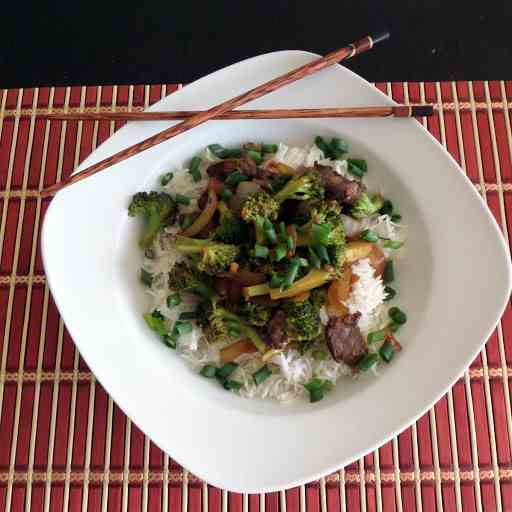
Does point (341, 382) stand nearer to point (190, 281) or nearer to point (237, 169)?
point (190, 281)

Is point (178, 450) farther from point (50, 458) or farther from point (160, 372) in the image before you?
point (50, 458)

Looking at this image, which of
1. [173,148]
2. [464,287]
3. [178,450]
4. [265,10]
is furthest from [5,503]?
[265,10]

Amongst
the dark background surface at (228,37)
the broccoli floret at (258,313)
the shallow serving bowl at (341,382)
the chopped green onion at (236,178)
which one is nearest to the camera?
the shallow serving bowl at (341,382)

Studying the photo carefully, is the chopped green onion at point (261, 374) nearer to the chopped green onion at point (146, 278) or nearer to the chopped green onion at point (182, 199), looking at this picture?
the chopped green onion at point (146, 278)

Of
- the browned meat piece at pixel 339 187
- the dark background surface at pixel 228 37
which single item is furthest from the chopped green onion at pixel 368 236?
the dark background surface at pixel 228 37

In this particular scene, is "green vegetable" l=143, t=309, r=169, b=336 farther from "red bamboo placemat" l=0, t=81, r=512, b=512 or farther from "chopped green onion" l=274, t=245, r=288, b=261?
"chopped green onion" l=274, t=245, r=288, b=261
